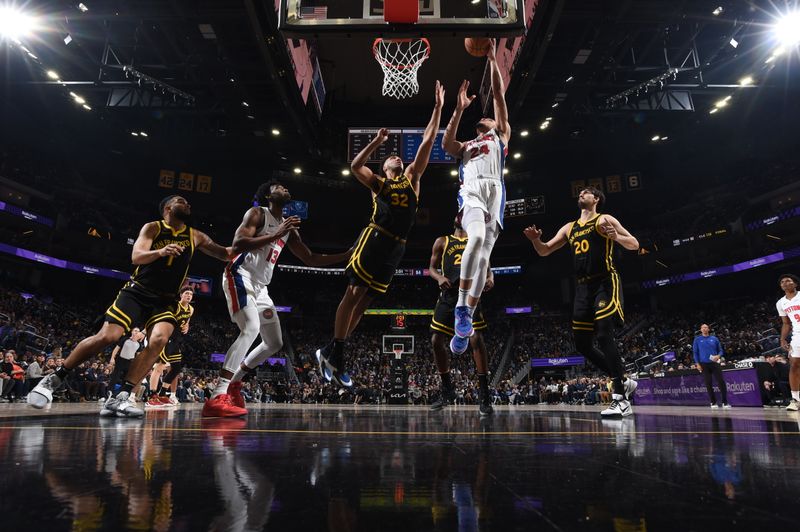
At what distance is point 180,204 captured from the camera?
14.2 feet

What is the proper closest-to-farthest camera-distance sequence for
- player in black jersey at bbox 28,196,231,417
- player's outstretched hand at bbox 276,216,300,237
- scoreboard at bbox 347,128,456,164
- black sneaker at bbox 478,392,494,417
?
player in black jersey at bbox 28,196,231,417 < player's outstretched hand at bbox 276,216,300,237 < black sneaker at bbox 478,392,494,417 < scoreboard at bbox 347,128,456,164

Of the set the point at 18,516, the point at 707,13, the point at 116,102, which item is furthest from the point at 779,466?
the point at 116,102

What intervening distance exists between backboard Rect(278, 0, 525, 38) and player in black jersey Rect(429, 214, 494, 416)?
224 cm

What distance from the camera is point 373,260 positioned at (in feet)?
13.1

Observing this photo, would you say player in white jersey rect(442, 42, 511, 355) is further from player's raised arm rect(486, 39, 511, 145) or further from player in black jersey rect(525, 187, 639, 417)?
player in black jersey rect(525, 187, 639, 417)

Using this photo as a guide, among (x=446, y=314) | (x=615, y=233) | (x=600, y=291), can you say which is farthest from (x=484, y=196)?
(x=446, y=314)

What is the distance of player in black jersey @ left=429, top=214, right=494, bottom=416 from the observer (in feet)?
16.6

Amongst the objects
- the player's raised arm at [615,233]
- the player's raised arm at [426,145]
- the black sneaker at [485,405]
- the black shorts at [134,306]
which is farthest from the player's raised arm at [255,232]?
the player's raised arm at [615,233]

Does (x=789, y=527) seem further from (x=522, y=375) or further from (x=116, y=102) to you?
(x=522, y=375)

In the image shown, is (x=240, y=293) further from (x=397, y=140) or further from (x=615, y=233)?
(x=397, y=140)

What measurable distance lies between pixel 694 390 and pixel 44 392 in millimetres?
11894

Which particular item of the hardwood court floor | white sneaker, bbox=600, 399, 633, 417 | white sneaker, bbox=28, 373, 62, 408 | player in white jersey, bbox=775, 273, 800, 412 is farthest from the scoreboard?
the hardwood court floor

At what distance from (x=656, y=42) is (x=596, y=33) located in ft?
8.81

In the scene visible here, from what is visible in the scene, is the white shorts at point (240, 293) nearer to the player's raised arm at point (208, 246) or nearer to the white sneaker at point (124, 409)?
the player's raised arm at point (208, 246)
